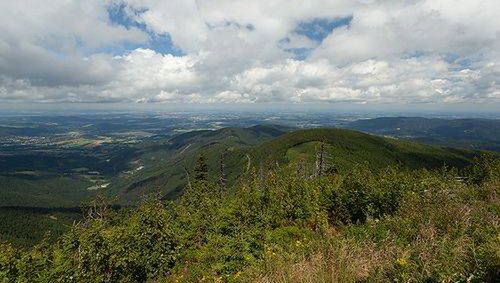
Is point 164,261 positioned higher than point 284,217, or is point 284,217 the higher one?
point 284,217

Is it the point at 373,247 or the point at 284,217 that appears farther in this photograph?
the point at 284,217

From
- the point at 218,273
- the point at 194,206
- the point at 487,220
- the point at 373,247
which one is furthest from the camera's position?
the point at 194,206

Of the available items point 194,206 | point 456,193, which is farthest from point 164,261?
point 194,206

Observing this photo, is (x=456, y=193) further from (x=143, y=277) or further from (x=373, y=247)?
(x=143, y=277)

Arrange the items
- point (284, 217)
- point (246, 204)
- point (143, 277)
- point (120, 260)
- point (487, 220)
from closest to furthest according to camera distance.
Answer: point (487, 220), point (120, 260), point (143, 277), point (284, 217), point (246, 204)

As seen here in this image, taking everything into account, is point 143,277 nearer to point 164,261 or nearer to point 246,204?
point 164,261

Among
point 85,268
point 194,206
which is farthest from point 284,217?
point 194,206

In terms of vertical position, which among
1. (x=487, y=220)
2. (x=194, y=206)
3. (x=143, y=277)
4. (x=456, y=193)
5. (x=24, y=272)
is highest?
(x=487, y=220)
